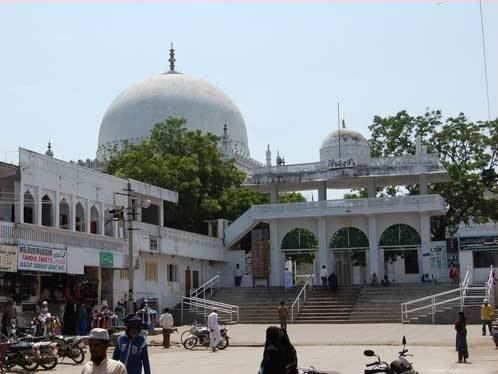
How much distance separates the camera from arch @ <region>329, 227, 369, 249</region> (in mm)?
44250

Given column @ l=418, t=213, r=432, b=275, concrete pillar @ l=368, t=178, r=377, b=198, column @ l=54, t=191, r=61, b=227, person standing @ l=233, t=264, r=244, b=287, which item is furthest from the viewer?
person standing @ l=233, t=264, r=244, b=287

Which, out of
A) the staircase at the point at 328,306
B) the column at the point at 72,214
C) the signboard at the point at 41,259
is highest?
the column at the point at 72,214

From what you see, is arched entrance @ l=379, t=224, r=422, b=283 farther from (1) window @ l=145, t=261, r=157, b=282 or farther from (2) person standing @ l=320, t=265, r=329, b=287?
(1) window @ l=145, t=261, r=157, b=282

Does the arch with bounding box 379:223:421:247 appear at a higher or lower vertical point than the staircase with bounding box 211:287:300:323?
higher

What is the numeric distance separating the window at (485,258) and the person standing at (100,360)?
3486cm

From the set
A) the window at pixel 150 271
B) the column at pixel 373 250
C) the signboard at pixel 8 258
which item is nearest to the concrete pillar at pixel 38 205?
the signboard at pixel 8 258

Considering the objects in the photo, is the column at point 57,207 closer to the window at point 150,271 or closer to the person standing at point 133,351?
the window at point 150,271

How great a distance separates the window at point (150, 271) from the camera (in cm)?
3903

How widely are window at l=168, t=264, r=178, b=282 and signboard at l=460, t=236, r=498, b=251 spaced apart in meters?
14.2

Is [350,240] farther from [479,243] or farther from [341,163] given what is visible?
[479,243]

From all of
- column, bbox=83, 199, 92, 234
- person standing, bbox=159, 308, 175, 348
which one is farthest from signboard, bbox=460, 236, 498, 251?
person standing, bbox=159, 308, 175, 348

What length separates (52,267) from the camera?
99.9 ft

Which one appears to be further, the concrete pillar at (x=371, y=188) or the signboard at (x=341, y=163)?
the concrete pillar at (x=371, y=188)

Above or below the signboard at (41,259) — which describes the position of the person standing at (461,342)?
below
